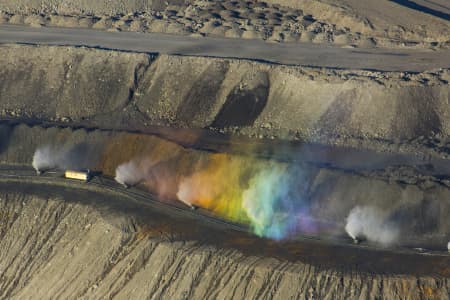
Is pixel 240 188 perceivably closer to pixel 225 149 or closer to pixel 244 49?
pixel 225 149

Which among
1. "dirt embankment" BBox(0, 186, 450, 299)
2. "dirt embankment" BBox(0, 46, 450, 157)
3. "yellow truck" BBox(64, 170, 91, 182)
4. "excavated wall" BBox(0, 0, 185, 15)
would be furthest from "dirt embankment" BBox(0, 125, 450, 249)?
"excavated wall" BBox(0, 0, 185, 15)

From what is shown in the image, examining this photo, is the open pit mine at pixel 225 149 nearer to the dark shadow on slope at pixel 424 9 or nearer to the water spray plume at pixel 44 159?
the water spray plume at pixel 44 159

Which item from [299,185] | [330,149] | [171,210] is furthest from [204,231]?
[330,149]

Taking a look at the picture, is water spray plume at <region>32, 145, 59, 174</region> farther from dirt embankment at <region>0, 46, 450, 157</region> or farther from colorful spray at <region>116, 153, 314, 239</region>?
dirt embankment at <region>0, 46, 450, 157</region>

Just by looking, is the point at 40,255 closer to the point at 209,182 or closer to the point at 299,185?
the point at 209,182

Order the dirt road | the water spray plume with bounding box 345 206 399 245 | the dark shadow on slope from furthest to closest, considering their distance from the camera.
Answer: the dark shadow on slope, the dirt road, the water spray plume with bounding box 345 206 399 245

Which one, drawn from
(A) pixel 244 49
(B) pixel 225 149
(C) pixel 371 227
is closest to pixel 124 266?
(B) pixel 225 149

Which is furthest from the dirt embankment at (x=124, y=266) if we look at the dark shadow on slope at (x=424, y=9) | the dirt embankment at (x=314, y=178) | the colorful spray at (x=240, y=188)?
the dark shadow on slope at (x=424, y=9)
